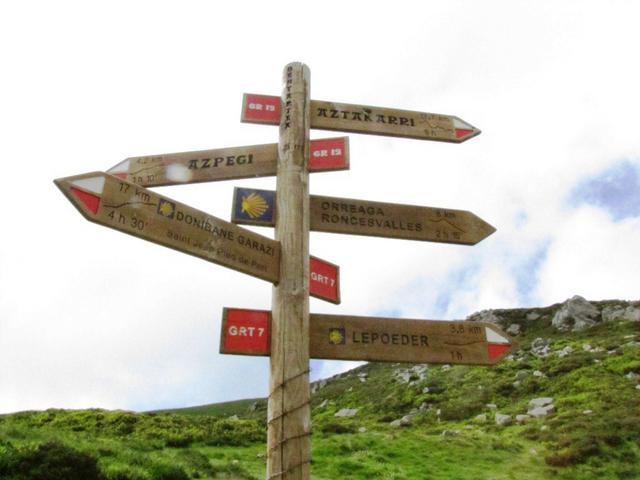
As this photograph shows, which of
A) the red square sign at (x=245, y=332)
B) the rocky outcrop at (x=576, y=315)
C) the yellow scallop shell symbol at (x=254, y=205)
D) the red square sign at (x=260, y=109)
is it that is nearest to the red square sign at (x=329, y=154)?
the red square sign at (x=260, y=109)

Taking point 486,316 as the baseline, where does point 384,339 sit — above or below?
below

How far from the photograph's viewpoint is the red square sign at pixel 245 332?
12.1 ft

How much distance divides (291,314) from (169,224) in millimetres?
1059

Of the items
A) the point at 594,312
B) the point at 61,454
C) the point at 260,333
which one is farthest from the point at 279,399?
the point at 594,312

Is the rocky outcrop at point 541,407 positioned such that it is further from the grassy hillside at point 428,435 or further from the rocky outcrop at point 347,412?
the rocky outcrop at point 347,412

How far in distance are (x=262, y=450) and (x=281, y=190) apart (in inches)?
600

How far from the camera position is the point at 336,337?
160 inches

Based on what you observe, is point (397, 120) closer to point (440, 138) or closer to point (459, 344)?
point (440, 138)

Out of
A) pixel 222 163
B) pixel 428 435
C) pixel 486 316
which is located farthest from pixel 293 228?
pixel 486 316

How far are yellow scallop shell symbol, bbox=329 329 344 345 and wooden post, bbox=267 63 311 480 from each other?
0.87 ft

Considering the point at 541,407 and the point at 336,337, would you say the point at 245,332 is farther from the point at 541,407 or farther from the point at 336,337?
the point at 541,407

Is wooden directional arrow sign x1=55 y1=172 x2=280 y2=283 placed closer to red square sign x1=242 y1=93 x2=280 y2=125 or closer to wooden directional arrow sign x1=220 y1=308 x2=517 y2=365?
wooden directional arrow sign x1=220 y1=308 x2=517 y2=365

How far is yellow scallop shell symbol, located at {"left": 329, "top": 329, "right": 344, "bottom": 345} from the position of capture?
4033 millimetres

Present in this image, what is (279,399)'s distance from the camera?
363cm
